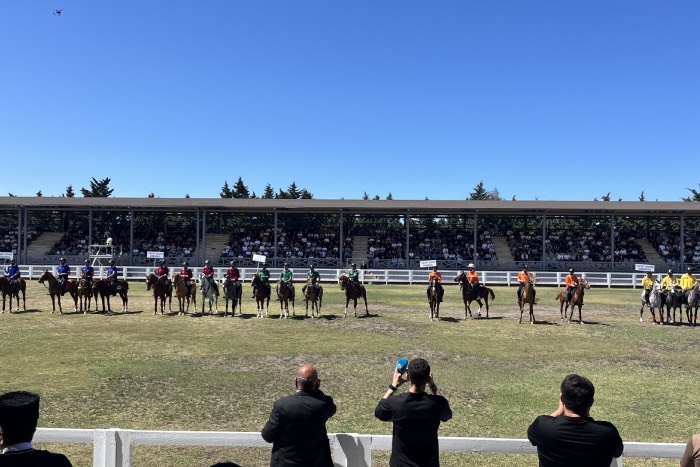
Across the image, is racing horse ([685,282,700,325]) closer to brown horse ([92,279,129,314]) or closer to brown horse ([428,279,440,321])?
brown horse ([428,279,440,321])

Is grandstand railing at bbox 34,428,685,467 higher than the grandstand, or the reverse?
the grandstand

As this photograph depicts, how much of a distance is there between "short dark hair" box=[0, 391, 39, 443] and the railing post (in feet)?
8.39

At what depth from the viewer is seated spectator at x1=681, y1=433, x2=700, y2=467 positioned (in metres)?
3.60

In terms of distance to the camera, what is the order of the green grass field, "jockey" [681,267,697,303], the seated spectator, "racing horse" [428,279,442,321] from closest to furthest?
the seated spectator < the green grass field < "jockey" [681,267,697,303] < "racing horse" [428,279,442,321]

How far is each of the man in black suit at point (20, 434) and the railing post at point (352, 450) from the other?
2387 mm

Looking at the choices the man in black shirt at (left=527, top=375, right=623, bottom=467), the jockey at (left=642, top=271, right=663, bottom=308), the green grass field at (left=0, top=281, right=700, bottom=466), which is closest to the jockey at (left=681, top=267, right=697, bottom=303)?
the jockey at (left=642, top=271, right=663, bottom=308)

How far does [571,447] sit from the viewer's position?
350cm

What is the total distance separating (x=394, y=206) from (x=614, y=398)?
1234 inches

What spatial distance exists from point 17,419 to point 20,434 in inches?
3.7

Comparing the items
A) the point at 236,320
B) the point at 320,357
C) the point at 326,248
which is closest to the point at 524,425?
the point at 320,357

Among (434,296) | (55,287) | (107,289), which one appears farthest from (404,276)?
(55,287)

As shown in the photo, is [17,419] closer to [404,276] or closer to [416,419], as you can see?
[416,419]

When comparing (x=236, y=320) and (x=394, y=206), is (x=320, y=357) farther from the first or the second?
(x=394, y=206)

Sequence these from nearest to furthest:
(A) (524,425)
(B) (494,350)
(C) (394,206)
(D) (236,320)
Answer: (A) (524,425)
(B) (494,350)
(D) (236,320)
(C) (394,206)
